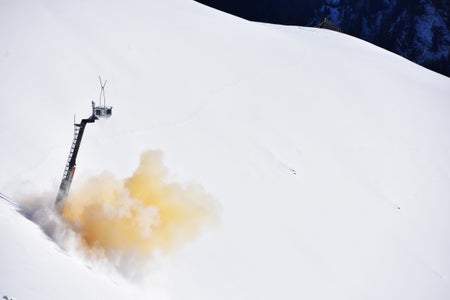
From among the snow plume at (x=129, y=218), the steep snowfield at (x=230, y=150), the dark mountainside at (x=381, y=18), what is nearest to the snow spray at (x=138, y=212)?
the snow plume at (x=129, y=218)

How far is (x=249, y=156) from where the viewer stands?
1958 cm

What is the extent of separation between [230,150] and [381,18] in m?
85.6

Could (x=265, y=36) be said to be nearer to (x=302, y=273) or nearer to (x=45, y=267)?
(x=302, y=273)

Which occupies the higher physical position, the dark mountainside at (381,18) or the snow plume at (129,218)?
the dark mountainside at (381,18)

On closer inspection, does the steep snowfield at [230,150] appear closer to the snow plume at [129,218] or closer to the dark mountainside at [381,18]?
the snow plume at [129,218]

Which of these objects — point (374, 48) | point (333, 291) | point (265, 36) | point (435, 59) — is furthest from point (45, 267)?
point (435, 59)

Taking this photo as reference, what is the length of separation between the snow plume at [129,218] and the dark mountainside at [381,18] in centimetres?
8372

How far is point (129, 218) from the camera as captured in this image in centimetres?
1260

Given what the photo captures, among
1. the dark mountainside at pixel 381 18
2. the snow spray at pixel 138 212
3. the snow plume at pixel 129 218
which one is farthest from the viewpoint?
the dark mountainside at pixel 381 18

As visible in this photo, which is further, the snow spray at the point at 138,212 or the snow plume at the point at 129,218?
the snow spray at the point at 138,212

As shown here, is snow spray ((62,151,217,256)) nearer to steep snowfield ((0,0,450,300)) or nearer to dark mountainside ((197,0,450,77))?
steep snowfield ((0,0,450,300))

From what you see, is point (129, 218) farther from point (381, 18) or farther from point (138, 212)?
point (381, 18)

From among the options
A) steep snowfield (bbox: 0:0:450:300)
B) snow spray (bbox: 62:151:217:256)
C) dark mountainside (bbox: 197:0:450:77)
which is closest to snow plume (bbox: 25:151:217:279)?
snow spray (bbox: 62:151:217:256)

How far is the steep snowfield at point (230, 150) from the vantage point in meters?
13.4
